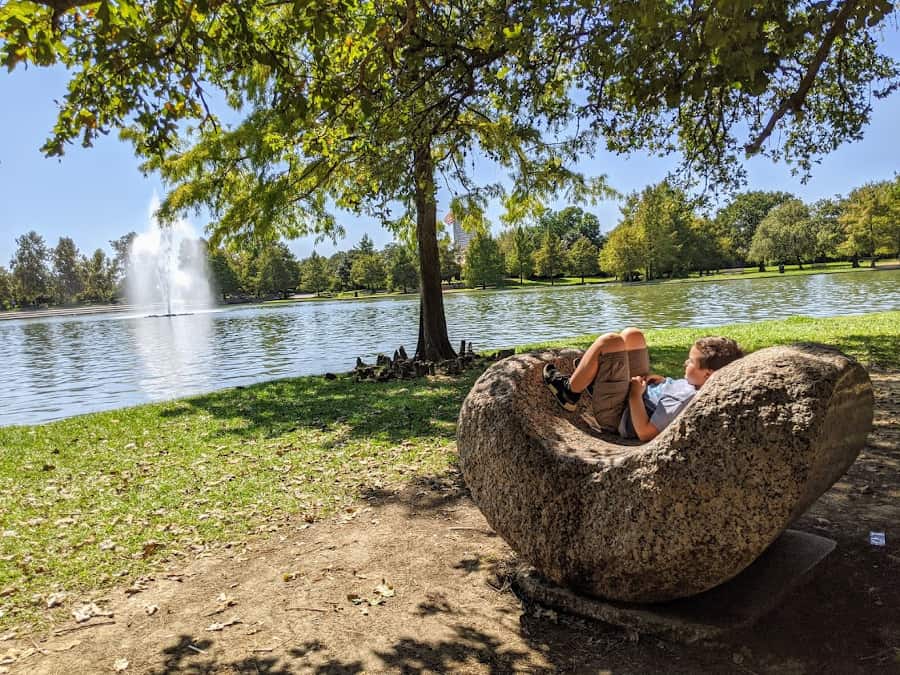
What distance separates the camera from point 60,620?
4.30 metres

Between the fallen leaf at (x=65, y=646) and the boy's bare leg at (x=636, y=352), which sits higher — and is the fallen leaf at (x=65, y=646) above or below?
below

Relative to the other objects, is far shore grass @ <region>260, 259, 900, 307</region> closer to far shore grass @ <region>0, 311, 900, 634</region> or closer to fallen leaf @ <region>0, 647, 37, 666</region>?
far shore grass @ <region>0, 311, 900, 634</region>

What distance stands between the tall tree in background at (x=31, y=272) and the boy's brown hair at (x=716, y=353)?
129 m

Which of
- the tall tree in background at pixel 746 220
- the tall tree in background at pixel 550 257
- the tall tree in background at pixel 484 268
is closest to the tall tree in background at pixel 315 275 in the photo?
the tall tree in background at pixel 484 268

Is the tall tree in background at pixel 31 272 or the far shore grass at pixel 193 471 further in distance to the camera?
the tall tree in background at pixel 31 272

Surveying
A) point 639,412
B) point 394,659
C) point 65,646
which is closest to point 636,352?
point 639,412

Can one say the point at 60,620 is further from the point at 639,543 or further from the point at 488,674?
the point at 639,543

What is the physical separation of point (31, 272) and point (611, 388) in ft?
427

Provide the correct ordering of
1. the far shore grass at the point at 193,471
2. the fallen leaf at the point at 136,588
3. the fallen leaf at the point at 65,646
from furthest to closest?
1. the far shore grass at the point at 193,471
2. the fallen leaf at the point at 136,588
3. the fallen leaf at the point at 65,646

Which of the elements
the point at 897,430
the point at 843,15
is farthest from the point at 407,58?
the point at 897,430

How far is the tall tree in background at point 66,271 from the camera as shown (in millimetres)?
114062

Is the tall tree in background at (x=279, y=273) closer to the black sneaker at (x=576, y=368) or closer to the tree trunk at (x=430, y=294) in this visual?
the tree trunk at (x=430, y=294)

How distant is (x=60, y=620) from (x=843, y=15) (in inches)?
373

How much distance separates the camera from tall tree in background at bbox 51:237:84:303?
374 ft
